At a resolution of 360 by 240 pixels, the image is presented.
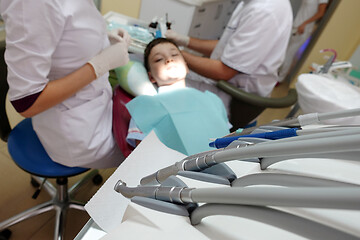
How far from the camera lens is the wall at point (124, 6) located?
8.09 feet

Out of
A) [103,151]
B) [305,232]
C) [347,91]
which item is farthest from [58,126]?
[347,91]

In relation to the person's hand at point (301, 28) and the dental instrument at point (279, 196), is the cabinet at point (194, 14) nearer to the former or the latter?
the person's hand at point (301, 28)

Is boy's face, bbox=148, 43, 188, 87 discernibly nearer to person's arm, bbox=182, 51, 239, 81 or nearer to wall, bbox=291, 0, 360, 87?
person's arm, bbox=182, 51, 239, 81

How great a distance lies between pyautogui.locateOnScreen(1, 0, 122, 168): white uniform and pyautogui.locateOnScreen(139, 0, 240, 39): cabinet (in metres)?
1.26

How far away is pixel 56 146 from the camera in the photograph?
37.8 inches

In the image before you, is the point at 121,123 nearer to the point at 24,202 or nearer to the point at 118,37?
the point at 118,37

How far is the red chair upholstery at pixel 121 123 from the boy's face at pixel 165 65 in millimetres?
258

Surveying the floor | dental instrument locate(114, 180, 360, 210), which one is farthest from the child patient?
dental instrument locate(114, 180, 360, 210)

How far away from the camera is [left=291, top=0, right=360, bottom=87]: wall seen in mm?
2957

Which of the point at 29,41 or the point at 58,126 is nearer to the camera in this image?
the point at 29,41

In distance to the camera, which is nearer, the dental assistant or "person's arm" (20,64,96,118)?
"person's arm" (20,64,96,118)

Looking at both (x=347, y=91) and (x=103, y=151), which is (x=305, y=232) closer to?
(x=103, y=151)

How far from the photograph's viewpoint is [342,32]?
3.10 m

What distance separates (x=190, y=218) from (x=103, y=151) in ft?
2.67
